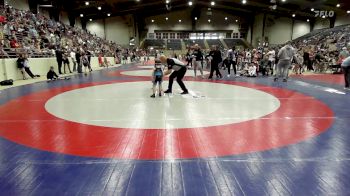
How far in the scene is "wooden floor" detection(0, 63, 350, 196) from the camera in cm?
262

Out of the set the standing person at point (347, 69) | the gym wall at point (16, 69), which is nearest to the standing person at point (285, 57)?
the standing person at point (347, 69)

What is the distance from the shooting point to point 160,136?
4090mm

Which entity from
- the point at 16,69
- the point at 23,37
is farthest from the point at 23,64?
the point at 23,37

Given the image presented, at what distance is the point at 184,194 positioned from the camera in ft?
8.04

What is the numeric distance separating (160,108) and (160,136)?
1.92m

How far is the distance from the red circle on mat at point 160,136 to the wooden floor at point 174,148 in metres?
0.01

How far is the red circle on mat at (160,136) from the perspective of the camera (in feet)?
11.5

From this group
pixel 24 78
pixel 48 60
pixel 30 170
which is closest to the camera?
pixel 30 170

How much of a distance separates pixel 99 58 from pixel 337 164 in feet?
75.8

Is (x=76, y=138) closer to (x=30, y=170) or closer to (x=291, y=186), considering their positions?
(x=30, y=170)

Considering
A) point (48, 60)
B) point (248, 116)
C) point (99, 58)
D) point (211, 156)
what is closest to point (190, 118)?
point (248, 116)

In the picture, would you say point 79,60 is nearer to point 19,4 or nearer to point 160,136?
point 160,136

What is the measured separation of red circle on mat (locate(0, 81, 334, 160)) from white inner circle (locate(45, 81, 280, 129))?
0.94ft

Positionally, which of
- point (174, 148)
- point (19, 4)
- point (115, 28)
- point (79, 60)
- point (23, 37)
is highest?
point (19, 4)
